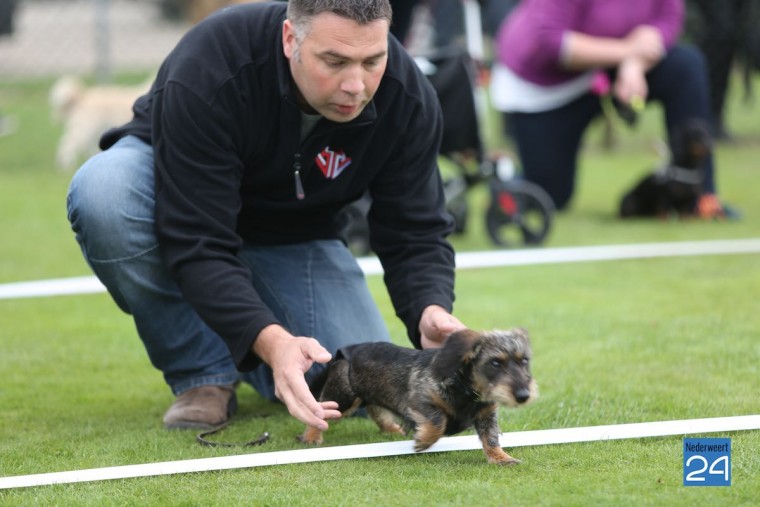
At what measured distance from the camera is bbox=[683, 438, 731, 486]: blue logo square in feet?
8.34

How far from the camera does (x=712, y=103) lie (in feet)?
38.5

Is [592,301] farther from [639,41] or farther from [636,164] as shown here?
Answer: [636,164]

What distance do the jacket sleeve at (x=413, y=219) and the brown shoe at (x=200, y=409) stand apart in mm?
592

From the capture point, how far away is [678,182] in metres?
7.73

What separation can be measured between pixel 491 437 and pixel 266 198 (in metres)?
1.02

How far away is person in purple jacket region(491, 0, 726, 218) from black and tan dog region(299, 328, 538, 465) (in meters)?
4.30

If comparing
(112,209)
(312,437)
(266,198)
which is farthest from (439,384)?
(112,209)

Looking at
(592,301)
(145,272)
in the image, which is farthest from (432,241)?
(592,301)

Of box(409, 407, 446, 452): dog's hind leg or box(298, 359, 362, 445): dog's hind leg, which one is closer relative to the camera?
box(409, 407, 446, 452): dog's hind leg

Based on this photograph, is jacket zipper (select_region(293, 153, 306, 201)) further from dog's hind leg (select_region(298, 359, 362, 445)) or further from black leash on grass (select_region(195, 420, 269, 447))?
black leash on grass (select_region(195, 420, 269, 447))

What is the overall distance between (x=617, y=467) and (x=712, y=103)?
9.65m

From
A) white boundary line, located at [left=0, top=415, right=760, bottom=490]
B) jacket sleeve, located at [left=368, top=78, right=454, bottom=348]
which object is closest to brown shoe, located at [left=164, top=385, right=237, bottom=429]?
white boundary line, located at [left=0, top=415, right=760, bottom=490]

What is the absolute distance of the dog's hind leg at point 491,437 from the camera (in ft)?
9.19

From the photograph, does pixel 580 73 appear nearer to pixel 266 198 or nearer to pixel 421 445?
pixel 266 198
